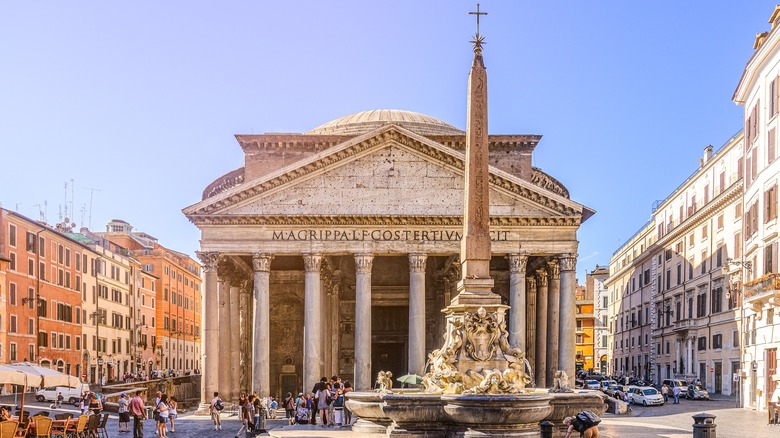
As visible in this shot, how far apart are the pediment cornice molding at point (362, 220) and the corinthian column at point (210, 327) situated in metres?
1.34

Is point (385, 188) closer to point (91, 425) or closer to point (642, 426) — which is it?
point (642, 426)

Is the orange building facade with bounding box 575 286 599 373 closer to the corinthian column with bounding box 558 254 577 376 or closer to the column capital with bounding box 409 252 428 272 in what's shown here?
the corinthian column with bounding box 558 254 577 376

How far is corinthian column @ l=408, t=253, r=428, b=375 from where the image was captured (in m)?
34.4

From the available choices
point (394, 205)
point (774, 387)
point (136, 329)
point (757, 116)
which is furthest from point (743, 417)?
point (136, 329)

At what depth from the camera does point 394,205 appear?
35188 mm

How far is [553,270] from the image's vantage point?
37.9 meters

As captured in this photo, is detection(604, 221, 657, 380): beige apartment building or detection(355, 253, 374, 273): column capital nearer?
detection(355, 253, 374, 273): column capital

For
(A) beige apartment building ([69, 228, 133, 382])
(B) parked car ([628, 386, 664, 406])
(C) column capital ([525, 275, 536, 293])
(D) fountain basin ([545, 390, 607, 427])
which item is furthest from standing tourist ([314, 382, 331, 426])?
(A) beige apartment building ([69, 228, 133, 382])

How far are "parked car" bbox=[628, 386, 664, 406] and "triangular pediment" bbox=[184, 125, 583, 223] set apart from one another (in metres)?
10.2

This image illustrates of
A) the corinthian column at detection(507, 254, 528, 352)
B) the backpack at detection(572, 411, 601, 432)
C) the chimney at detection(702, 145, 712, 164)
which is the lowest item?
the backpack at detection(572, 411, 601, 432)

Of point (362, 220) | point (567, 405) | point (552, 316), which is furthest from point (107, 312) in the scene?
point (567, 405)

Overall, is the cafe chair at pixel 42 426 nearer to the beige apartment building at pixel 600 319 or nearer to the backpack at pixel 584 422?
the backpack at pixel 584 422

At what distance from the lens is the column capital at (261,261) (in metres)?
34.8

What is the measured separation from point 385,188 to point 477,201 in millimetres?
20366
